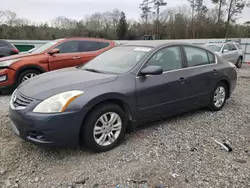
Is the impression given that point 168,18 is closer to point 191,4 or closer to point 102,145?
point 191,4

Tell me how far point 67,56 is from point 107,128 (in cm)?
418

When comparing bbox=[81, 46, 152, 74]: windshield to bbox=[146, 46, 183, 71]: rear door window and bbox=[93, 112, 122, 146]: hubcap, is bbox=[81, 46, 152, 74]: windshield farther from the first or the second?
bbox=[93, 112, 122, 146]: hubcap

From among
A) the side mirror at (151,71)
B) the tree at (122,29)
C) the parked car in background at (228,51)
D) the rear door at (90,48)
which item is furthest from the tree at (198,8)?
the side mirror at (151,71)

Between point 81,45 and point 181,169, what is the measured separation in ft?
17.8

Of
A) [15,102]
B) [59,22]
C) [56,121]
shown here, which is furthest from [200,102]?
[59,22]

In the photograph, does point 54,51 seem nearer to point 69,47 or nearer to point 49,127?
point 69,47

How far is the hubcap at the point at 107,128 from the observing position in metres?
2.96

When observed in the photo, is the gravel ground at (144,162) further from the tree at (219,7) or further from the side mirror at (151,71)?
the tree at (219,7)

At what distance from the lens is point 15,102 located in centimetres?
295

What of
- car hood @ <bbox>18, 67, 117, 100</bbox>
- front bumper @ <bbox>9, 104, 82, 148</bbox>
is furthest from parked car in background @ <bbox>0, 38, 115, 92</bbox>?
front bumper @ <bbox>9, 104, 82, 148</bbox>

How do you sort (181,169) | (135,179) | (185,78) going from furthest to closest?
1. (185,78)
2. (181,169)
3. (135,179)

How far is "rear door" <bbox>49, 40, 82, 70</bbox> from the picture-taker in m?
6.39

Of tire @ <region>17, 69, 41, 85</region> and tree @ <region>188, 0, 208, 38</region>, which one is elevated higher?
tree @ <region>188, 0, 208, 38</region>

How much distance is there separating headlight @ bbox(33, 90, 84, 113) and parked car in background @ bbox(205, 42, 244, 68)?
31.9 ft
